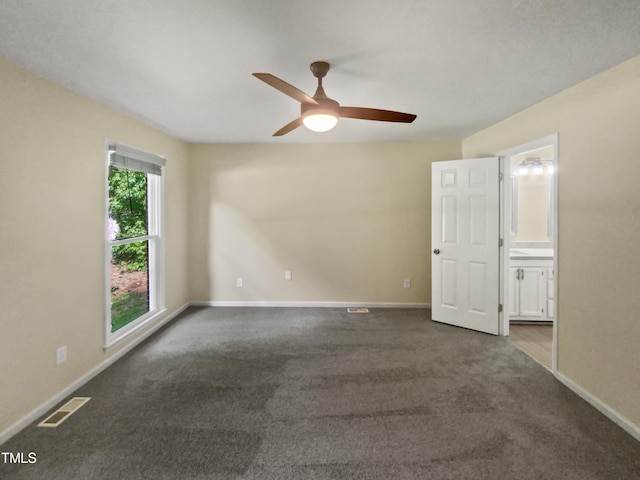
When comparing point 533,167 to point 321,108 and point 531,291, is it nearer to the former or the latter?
point 531,291

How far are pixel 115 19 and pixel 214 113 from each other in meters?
1.59

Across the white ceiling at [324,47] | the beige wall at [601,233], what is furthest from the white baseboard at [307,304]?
the white ceiling at [324,47]

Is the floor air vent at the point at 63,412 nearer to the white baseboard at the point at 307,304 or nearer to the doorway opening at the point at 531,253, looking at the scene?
the white baseboard at the point at 307,304

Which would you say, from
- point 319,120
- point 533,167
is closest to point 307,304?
point 319,120

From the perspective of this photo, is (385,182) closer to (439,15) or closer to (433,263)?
(433,263)

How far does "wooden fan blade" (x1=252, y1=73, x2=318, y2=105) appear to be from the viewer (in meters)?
1.70

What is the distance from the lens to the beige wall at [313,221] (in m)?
4.62

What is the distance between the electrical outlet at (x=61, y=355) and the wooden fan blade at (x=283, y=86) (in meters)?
2.44

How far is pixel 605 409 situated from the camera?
2207 mm

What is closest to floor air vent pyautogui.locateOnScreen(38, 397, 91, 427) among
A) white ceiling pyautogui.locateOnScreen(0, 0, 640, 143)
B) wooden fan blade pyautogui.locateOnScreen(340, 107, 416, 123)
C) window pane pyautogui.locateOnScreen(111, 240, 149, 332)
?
window pane pyautogui.locateOnScreen(111, 240, 149, 332)

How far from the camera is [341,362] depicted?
118 inches

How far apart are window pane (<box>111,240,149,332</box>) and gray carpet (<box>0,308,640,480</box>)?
0.43m

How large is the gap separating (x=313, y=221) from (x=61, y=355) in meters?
3.13

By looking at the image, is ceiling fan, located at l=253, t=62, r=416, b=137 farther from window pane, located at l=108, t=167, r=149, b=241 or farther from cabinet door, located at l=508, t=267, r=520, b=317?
cabinet door, located at l=508, t=267, r=520, b=317
